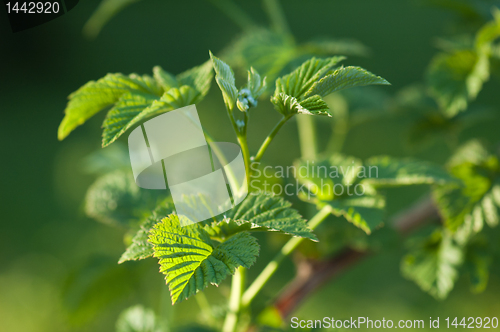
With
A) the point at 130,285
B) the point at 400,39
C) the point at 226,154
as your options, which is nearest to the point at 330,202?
the point at 226,154

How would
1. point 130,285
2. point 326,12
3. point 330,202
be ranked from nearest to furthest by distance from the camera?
point 330,202
point 130,285
point 326,12

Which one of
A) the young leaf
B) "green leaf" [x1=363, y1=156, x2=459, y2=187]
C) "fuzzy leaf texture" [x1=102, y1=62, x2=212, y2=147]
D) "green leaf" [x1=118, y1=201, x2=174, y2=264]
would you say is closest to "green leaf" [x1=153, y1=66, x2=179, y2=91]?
"fuzzy leaf texture" [x1=102, y1=62, x2=212, y2=147]

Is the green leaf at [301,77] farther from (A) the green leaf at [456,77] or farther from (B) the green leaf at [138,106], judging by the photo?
(A) the green leaf at [456,77]

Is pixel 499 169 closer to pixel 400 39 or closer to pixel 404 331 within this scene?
pixel 404 331

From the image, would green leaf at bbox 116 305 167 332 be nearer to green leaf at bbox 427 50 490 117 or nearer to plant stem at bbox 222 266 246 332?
plant stem at bbox 222 266 246 332

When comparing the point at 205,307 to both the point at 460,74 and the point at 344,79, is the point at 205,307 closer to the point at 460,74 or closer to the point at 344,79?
the point at 344,79

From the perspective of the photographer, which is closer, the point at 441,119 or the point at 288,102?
the point at 288,102

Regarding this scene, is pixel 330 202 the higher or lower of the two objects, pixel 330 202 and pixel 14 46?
the lower
